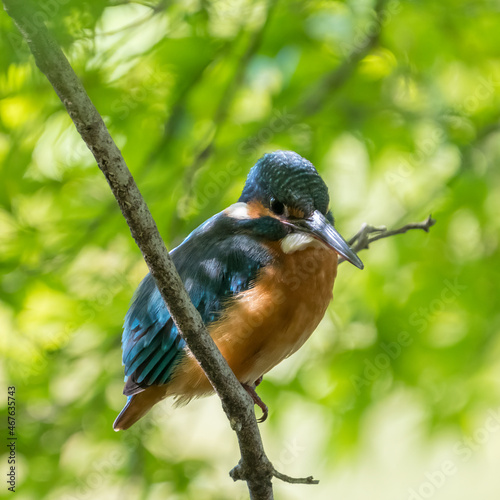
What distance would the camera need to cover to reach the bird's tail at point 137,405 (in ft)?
9.10

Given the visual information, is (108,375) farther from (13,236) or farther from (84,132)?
(84,132)

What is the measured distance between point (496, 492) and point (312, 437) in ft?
8.35

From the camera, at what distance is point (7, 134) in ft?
10.7

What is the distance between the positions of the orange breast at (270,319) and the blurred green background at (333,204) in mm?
827

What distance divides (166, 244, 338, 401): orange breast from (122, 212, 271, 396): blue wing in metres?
0.05

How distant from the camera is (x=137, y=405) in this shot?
2.80 m

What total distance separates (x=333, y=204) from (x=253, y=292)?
1.22 meters
